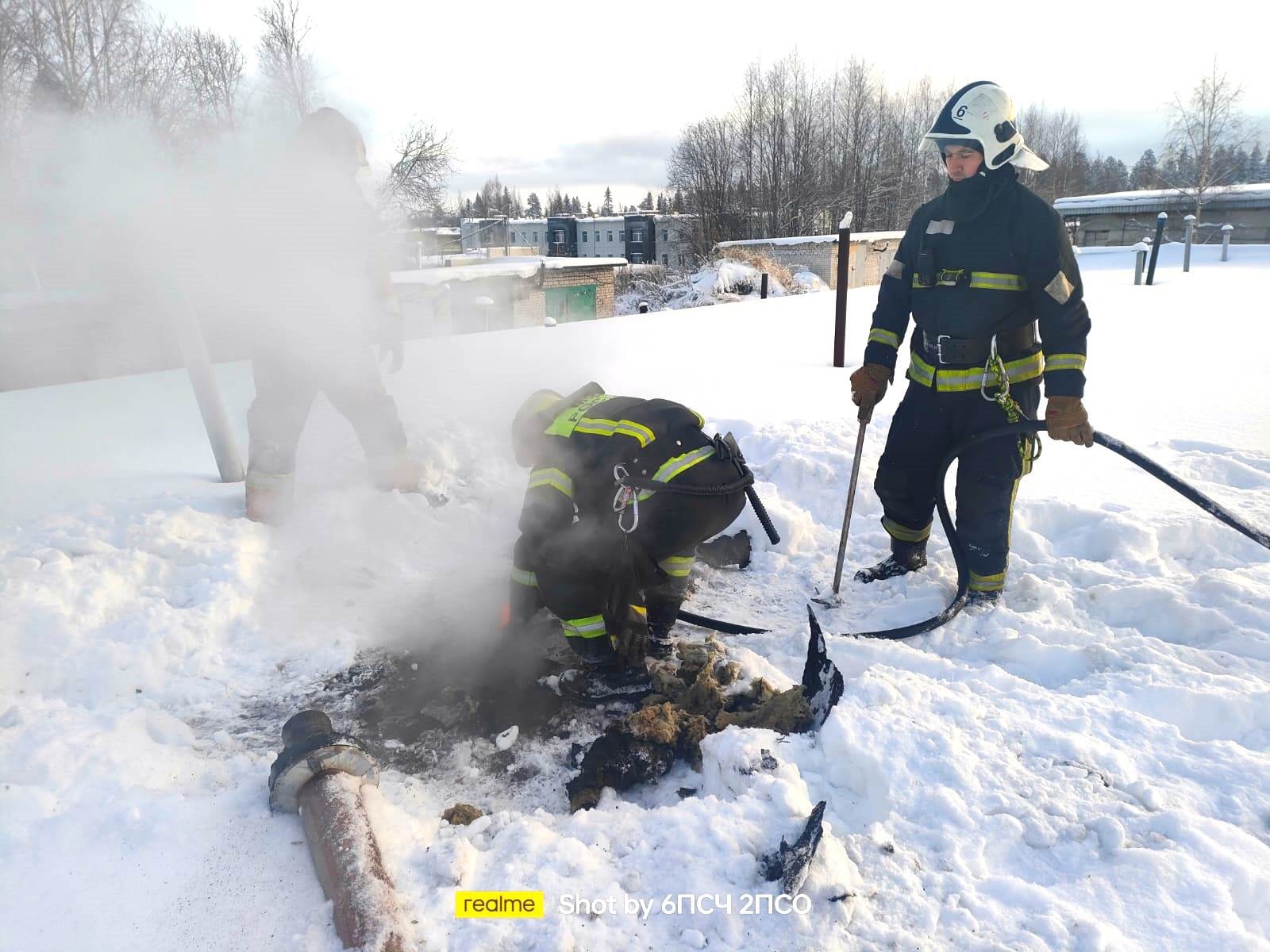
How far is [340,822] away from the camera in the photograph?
6.21ft

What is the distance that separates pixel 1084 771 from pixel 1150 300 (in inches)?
530

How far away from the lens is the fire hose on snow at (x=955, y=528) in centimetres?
286

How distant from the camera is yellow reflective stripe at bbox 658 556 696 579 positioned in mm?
2992

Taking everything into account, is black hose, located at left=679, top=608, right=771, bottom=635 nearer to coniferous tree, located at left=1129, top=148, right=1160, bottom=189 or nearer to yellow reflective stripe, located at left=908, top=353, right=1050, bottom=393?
yellow reflective stripe, located at left=908, top=353, right=1050, bottom=393

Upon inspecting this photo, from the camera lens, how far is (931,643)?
300 cm

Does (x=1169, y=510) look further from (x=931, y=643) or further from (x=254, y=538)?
(x=254, y=538)

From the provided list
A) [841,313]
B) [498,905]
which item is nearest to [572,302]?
[841,313]

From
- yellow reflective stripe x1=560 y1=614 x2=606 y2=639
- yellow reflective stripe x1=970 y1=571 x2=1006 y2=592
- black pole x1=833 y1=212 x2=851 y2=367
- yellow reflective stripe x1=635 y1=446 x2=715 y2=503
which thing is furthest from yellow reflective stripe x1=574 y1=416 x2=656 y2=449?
black pole x1=833 y1=212 x2=851 y2=367

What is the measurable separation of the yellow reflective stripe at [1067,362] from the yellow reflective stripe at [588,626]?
2000 mm

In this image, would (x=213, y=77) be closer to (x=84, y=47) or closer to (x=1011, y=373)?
(x=84, y=47)

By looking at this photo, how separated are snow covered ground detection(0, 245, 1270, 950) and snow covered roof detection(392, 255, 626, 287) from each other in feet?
29.7

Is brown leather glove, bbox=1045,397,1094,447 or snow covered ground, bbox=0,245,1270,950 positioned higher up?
brown leather glove, bbox=1045,397,1094,447

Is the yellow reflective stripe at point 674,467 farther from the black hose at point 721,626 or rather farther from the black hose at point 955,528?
the black hose at point 955,528

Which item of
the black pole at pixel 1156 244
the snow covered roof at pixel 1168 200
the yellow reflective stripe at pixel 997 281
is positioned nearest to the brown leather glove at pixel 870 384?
the yellow reflective stripe at pixel 997 281
